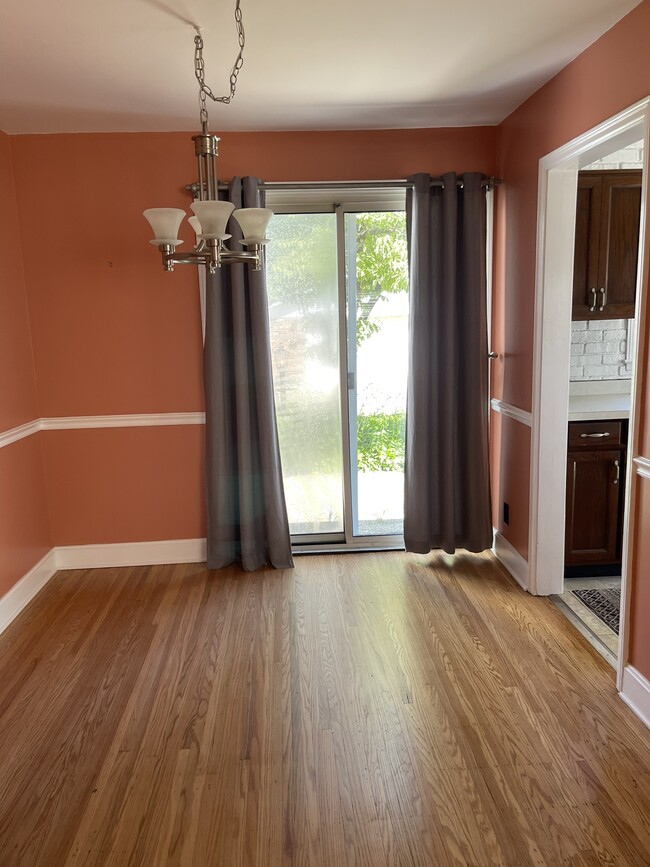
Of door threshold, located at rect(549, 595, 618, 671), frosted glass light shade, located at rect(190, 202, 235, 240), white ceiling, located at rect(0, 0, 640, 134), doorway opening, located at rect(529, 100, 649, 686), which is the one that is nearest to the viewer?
frosted glass light shade, located at rect(190, 202, 235, 240)

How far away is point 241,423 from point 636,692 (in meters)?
2.33

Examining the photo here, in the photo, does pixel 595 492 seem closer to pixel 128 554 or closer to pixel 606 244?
pixel 606 244

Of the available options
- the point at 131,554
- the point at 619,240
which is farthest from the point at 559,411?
the point at 131,554

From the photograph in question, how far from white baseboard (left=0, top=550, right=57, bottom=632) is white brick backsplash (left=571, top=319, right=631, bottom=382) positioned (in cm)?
339

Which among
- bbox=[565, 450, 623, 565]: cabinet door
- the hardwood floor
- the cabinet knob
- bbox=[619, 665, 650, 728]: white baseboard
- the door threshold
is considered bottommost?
the hardwood floor

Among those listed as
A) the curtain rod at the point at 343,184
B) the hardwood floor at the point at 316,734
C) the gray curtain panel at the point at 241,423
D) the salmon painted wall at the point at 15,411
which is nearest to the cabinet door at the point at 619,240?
the curtain rod at the point at 343,184

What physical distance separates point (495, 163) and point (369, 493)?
7.02 feet

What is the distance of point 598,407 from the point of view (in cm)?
345

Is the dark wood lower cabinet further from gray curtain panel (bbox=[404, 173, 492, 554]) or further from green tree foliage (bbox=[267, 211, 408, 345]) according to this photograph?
green tree foliage (bbox=[267, 211, 408, 345])

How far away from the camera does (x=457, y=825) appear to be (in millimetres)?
1865

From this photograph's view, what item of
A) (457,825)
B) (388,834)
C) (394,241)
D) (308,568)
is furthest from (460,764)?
(394,241)

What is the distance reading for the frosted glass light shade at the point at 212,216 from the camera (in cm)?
183

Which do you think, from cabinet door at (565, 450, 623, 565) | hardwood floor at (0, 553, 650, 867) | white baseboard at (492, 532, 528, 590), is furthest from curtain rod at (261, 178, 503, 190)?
hardwood floor at (0, 553, 650, 867)

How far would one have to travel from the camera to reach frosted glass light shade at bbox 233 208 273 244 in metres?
2.03
